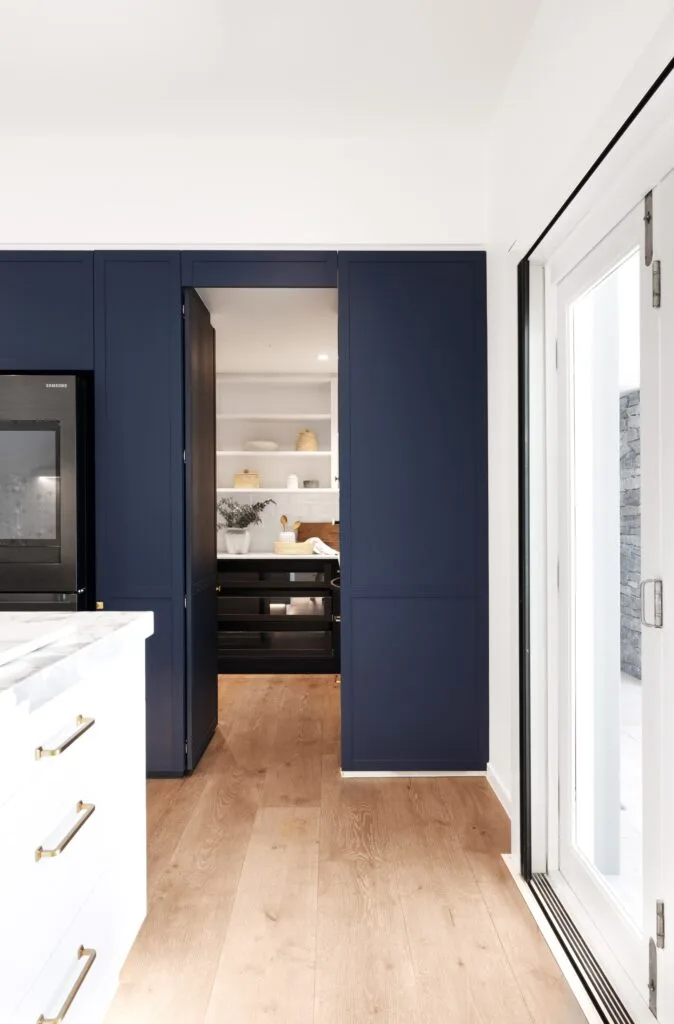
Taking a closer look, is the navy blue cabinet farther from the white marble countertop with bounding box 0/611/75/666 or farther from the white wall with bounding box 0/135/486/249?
the white marble countertop with bounding box 0/611/75/666

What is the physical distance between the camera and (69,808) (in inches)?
49.8

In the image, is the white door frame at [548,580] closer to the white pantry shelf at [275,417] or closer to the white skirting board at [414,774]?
the white skirting board at [414,774]

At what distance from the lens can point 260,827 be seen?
2.77 m

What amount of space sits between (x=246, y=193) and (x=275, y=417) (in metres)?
2.80

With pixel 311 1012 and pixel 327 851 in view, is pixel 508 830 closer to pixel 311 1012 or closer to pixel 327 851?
pixel 327 851

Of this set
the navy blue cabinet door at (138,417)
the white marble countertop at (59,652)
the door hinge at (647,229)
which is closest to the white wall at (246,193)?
the navy blue cabinet door at (138,417)

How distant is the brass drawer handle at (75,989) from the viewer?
1.15 metres

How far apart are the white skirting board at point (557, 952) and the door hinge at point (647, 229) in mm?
1747

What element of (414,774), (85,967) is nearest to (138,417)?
(414,774)

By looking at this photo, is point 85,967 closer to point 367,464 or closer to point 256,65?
point 367,464

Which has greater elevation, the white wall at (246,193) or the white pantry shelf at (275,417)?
the white wall at (246,193)

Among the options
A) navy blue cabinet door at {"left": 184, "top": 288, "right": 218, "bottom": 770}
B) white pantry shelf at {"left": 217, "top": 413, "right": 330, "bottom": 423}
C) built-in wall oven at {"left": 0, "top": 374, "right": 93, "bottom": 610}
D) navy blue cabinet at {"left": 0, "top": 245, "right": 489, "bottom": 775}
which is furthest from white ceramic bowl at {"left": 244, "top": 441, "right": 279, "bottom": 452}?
built-in wall oven at {"left": 0, "top": 374, "right": 93, "bottom": 610}

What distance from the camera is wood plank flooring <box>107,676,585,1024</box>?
1.76 metres

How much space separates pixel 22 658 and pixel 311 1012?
3.79ft
